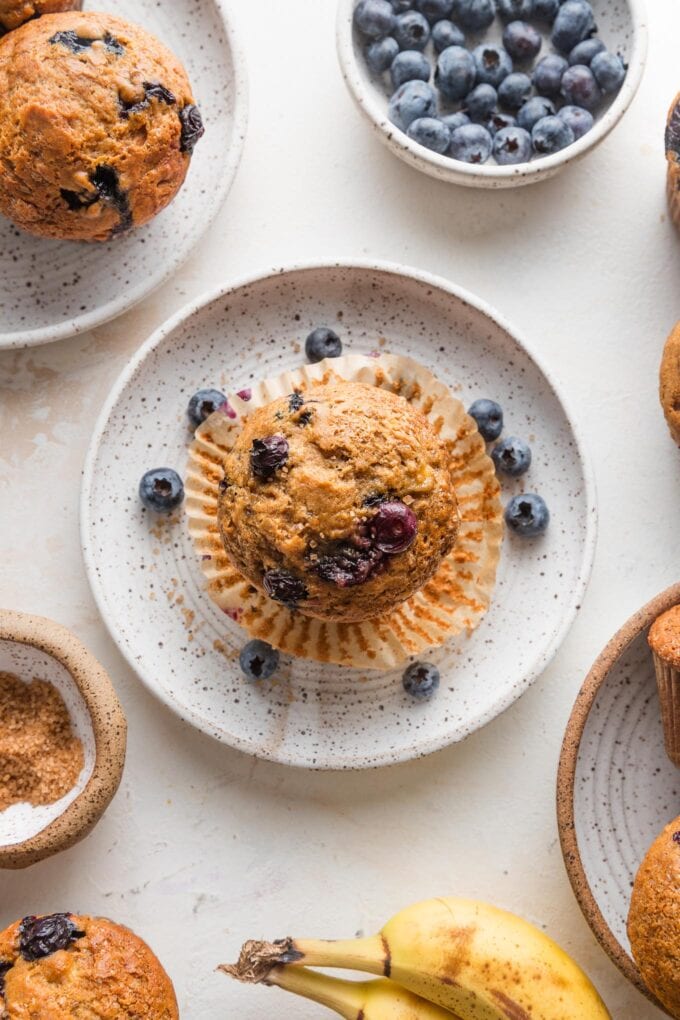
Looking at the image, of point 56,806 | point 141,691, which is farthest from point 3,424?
point 56,806

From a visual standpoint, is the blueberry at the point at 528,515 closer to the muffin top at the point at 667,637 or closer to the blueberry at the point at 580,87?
the muffin top at the point at 667,637

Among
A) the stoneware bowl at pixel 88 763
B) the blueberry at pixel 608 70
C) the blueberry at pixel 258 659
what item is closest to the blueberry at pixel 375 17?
the blueberry at pixel 608 70

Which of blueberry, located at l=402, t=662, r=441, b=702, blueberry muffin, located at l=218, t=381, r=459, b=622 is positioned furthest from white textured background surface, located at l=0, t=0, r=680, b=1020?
blueberry muffin, located at l=218, t=381, r=459, b=622

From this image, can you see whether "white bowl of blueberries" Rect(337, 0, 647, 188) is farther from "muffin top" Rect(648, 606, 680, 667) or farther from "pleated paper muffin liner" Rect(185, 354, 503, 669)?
"muffin top" Rect(648, 606, 680, 667)

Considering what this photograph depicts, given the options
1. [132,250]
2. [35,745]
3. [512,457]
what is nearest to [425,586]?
[512,457]

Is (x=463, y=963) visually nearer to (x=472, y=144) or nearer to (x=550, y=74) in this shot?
(x=472, y=144)

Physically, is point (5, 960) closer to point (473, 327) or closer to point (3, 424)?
point (3, 424)
